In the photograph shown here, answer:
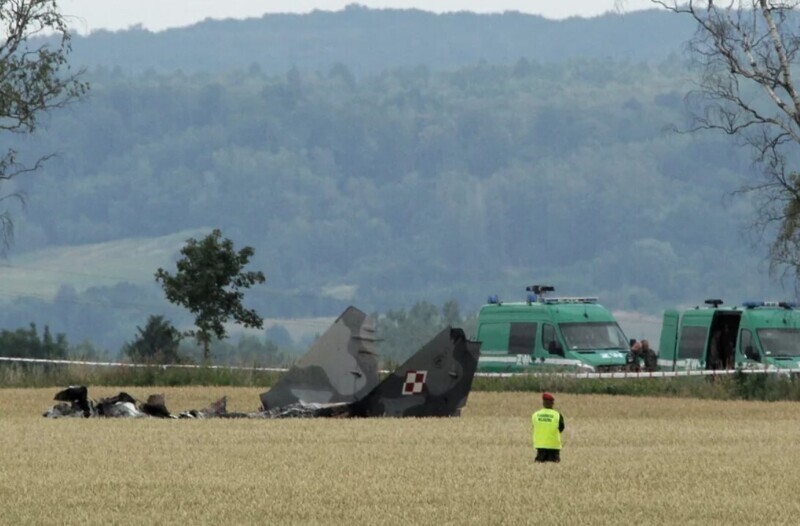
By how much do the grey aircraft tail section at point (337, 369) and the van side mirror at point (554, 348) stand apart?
16.1 metres

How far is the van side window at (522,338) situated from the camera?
5394 cm

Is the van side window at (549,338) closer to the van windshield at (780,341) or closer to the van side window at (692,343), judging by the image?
the van side window at (692,343)

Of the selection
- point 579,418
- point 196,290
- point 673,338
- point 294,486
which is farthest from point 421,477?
point 196,290

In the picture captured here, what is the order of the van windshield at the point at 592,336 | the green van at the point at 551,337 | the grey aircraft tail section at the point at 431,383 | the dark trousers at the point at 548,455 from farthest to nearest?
1. the van windshield at the point at 592,336
2. the green van at the point at 551,337
3. the grey aircraft tail section at the point at 431,383
4. the dark trousers at the point at 548,455

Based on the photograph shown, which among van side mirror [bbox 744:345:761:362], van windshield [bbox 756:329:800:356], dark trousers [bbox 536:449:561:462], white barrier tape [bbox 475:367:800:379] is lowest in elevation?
dark trousers [bbox 536:449:561:462]

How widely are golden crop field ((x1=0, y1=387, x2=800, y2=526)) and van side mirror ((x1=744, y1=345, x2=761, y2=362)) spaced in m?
14.1

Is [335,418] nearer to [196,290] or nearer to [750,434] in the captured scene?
[750,434]

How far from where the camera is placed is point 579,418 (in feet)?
128

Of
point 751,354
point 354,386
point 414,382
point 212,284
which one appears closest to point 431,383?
point 414,382

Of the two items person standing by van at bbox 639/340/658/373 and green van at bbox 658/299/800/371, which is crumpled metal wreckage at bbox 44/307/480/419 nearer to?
green van at bbox 658/299/800/371

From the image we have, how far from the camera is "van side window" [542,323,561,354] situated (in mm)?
53250

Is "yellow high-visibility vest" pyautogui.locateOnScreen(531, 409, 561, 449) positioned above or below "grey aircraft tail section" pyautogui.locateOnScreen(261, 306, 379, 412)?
below

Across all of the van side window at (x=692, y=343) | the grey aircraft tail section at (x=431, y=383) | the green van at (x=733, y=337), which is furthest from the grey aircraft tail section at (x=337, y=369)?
the van side window at (x=692, y=343)

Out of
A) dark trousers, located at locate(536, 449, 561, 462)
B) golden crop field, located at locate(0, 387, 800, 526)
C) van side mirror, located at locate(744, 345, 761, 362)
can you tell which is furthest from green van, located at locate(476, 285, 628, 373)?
dark trousers, located at locate(536, 449, 561, 462)
